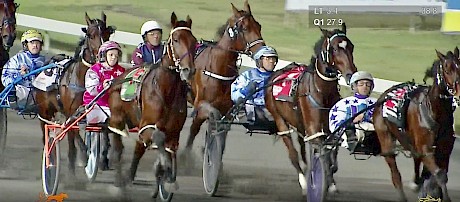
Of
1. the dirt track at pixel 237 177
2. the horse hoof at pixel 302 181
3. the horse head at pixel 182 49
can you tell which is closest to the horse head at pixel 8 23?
the dirt track at pixel 237 177

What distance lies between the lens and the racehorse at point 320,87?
303 inches

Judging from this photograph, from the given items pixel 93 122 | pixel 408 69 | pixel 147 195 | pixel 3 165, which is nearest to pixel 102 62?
pixel 93 122

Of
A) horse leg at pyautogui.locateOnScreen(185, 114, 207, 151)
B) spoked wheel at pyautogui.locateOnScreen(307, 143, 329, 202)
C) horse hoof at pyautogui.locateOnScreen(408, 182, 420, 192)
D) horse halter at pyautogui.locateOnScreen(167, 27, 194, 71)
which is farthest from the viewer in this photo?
horse leg at pyautogui.locateOnScreen(185, 114, 207, 151)

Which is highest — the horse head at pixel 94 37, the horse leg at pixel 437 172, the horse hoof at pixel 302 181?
the horse head at pixel 94 37

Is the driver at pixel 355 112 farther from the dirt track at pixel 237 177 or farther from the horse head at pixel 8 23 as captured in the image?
the horse head at pixel 8 23

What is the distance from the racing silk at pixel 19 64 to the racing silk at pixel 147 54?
895 millimetres

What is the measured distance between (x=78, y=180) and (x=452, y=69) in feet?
9.74

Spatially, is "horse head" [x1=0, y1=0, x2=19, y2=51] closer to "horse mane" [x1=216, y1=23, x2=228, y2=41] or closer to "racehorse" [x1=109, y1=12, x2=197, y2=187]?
"horse mane" [x1=216, y1=23, x2=228, y2=41]

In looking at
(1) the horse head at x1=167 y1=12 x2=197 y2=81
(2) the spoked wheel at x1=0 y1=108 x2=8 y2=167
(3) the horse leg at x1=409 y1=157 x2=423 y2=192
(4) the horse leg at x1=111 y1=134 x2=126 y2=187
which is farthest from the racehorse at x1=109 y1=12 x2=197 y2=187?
(2) the spoked wheel at x1=0 y1=108 x2=8 y2=167

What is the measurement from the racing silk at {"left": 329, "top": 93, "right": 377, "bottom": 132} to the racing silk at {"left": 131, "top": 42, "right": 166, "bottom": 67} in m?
1.33

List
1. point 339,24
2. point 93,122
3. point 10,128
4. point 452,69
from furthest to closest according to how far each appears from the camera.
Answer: point 10,128
point 339,24
point 93,122
point 452,69

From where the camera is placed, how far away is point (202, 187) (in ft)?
28.6

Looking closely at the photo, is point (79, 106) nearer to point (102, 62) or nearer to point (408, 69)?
point (102, 62)

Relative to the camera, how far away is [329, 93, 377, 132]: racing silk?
7.72 metres
